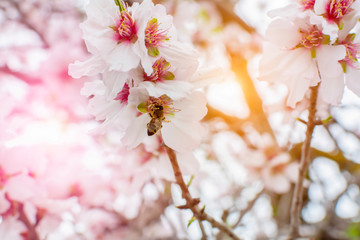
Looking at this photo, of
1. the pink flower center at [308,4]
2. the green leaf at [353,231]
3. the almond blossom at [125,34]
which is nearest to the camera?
the almond blossom at [125,34]

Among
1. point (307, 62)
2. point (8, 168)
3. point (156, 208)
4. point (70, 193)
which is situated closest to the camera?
point (307, 62)

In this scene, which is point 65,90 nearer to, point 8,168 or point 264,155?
point 8,168

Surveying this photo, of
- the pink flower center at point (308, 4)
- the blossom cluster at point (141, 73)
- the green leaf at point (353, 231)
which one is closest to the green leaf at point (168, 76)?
the blossom cluster at point (141, 73)

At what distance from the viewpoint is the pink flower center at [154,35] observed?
0.73 metres

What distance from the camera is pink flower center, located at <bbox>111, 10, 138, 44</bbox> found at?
0.73 m

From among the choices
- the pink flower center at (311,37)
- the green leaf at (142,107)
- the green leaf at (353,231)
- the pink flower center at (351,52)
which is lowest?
the green leaf at (353,231)

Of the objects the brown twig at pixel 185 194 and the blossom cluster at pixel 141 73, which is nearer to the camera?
the blossom cluster at pixel 141 73

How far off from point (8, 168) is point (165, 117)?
0.54m

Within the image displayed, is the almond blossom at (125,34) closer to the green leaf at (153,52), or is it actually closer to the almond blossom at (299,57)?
the green leaf at (153,52)

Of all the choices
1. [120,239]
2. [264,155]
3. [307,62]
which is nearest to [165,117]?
[307,62]

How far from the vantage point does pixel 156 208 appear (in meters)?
2.31

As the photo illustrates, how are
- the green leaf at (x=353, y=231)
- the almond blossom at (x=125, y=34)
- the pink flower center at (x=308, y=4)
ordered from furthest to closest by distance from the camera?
the green leaf at (x=353, y=231) < the pink flower center at (x=308, y=4) < the almond blossom at (x=125, y=34)

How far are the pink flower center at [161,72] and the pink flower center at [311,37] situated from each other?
347 mm

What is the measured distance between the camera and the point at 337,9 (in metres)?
0.76
